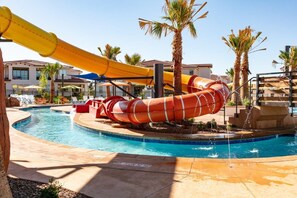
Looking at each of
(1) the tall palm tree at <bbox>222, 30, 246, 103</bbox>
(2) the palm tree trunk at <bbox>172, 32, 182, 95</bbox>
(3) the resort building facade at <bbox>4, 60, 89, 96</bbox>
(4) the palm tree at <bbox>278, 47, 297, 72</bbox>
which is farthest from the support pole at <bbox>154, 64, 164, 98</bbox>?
(3) the resort building facade at <bbox>4, 60, 89, 96</bbox>

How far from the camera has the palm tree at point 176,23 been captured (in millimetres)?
12648

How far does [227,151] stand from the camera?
975 centimetres

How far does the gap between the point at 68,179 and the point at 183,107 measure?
641cm

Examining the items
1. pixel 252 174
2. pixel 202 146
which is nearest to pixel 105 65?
pixel 202 146

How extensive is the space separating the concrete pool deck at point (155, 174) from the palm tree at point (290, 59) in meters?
37.5

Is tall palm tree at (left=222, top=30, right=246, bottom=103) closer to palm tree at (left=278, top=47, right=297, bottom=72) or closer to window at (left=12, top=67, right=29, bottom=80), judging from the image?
palm tree at (left=278, top=47, right=297, bottom=72)

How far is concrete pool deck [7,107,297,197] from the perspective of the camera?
4539mm

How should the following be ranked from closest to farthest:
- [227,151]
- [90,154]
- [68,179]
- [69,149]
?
[68,179], [90,154], [69,149], [227,151]

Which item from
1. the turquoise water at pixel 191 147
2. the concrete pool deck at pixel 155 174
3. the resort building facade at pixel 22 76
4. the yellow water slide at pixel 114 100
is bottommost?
the turquoise water at pixel 191 147

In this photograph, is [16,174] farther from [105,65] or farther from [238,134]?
[105,65]

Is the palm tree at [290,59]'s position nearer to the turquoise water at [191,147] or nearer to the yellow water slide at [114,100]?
the yellow water slide at [114,100]

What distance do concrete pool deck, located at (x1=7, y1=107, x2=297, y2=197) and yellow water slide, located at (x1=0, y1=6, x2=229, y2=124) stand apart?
3962mm

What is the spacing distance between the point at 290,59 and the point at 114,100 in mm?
34887

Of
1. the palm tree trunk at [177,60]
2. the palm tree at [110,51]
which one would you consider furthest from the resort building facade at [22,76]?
the palm tree trunk at [177,60]
